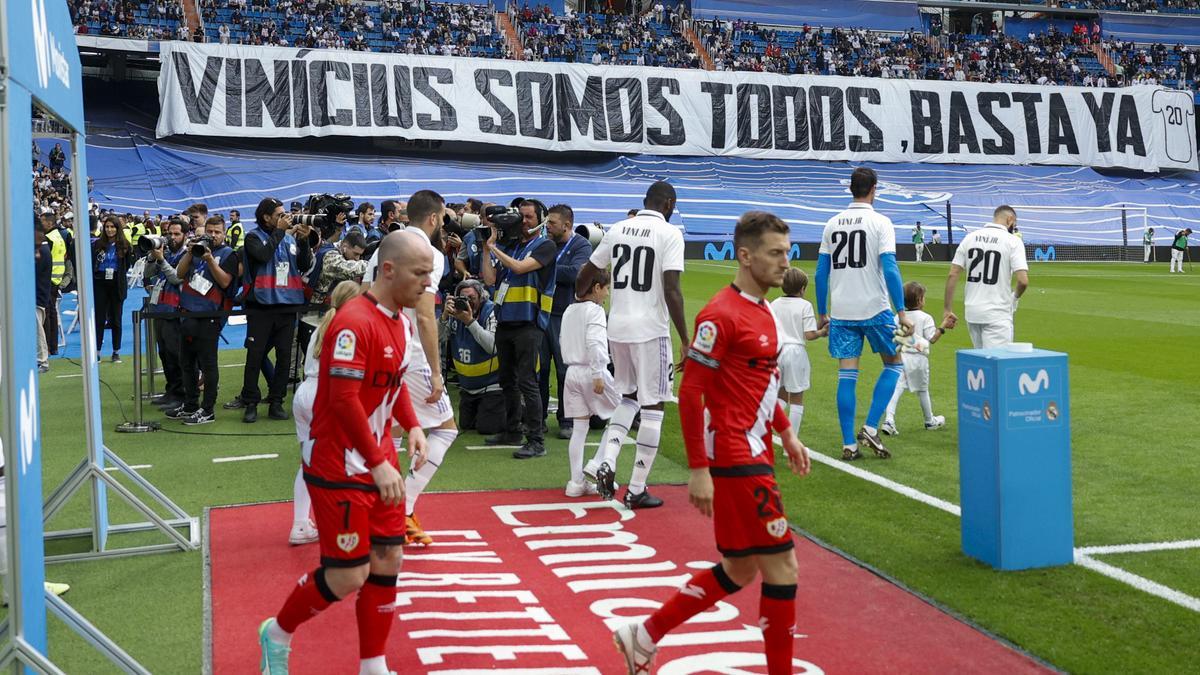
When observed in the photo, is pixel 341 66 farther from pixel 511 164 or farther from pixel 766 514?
pixel 766 514

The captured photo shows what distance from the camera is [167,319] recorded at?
39.1 ft

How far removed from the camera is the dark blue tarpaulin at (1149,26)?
6188 cm

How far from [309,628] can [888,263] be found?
Result: 5558mm

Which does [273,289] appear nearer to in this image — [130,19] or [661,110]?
[661,110]

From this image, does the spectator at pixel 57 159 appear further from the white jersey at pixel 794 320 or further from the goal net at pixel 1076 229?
the white jersey at pixel 794 320

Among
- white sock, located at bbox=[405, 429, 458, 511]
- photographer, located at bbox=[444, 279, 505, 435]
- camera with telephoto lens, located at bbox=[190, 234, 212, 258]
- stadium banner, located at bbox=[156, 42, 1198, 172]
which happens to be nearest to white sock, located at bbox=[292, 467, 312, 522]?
white sock, located at bbox=[405, 429, 458, 511]

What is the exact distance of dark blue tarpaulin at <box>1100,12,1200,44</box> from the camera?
203ft

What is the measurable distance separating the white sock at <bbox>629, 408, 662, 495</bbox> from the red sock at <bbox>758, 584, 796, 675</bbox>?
327 centimetres

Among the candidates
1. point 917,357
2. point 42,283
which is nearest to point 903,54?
point 42,283

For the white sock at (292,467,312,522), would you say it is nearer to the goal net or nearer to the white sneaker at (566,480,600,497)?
the white sneaker at (566,480,600,497)

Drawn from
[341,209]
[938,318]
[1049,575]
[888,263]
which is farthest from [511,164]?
[1049,575]

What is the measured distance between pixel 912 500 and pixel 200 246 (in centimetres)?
712

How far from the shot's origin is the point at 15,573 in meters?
4.21

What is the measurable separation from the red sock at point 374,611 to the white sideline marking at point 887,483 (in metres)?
4.20
